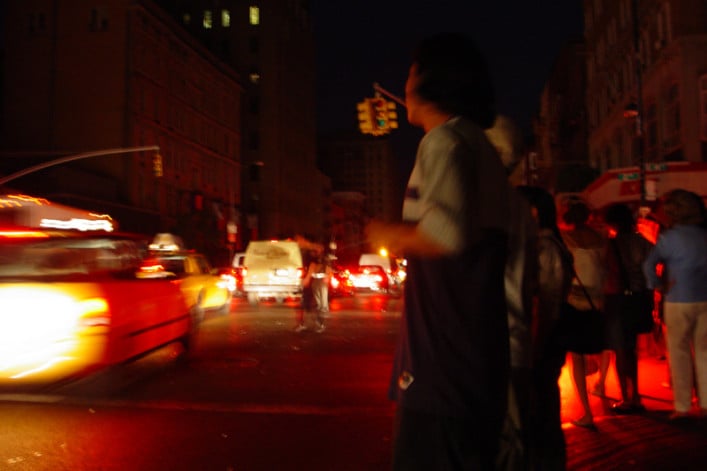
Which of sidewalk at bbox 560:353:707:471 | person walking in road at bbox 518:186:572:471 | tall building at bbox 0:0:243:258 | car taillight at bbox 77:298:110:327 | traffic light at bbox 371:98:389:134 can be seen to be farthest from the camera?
tall building at bbox 0:0:243:258

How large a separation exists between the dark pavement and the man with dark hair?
11.1 ft

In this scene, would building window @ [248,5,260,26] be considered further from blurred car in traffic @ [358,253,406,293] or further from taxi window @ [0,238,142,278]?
taxi window @ [0,238,142,278]

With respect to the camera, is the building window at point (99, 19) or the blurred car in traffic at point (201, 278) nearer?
the blurred car in traffic at point (201, 278)

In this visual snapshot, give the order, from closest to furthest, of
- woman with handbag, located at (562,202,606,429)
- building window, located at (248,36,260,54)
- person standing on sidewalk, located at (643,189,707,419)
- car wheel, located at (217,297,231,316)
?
woman with handbag, located at (562,202,606,429) < person standing on sidewalk, located at (643,189,707,419) < car wheel, located at (217,297,231,316) < building window, located at (248,36,260,54)

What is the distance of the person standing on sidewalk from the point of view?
19.9ft

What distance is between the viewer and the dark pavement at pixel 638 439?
202 inches

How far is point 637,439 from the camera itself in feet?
19.0

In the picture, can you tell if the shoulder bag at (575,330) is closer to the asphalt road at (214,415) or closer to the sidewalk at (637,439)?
the sidewalk at (637,439)

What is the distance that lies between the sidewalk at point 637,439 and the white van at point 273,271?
650 inches

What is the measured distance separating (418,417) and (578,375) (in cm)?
423

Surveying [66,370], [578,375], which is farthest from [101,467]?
[578,375]

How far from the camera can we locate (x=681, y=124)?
28.5m

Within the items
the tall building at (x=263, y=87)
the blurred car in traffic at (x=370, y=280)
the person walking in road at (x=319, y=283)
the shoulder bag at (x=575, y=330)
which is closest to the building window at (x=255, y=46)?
the tall building at (x=263, y=87)

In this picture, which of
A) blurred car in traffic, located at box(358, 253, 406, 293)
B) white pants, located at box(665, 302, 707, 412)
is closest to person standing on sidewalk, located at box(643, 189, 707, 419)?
white pants, located at box(665, 302, 707, 412)
